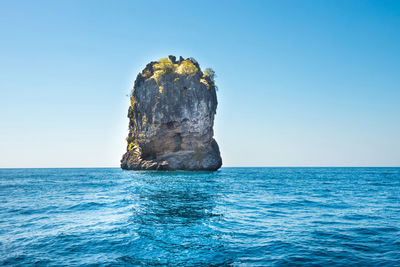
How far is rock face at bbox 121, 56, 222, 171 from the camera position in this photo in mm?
65438

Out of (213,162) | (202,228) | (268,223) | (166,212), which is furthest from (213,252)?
(213,162)

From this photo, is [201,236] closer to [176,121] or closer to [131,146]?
[176,121]

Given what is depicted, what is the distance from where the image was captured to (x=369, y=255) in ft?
24.9

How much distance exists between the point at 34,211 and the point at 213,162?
53.5 metres

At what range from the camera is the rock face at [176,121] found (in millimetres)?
65438

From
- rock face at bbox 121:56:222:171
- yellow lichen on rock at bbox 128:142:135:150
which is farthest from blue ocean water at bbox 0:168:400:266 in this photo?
yellow lichen on rock at bbox 128:142:135:150

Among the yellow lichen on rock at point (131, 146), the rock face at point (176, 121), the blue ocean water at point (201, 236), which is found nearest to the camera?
the blue ocean water at point (201, 236)

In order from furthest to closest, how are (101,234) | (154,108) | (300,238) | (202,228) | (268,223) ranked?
1. (154,108)
2. (268,223)
3. (202,228)
4. (101,234)
5. (300,238)

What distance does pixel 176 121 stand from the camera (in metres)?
65.6

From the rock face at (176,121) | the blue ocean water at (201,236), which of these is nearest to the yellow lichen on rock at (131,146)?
the rock face at (176,121)

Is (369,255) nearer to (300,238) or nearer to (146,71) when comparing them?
(300,238)

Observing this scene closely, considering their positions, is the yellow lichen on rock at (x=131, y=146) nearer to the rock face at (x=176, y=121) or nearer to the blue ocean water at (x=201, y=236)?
the rock face at (x=176, y=121)

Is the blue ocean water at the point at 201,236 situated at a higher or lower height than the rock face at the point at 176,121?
lower

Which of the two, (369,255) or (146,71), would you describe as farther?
(146,71)
